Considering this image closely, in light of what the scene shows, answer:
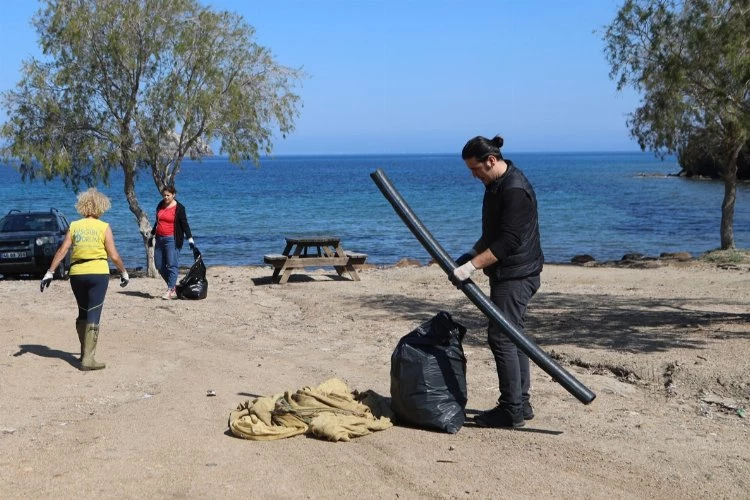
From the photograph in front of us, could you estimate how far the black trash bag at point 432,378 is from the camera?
21.5 ft

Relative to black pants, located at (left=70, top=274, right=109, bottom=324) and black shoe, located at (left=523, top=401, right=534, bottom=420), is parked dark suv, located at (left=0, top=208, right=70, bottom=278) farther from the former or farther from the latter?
black shoe, located at (left=523, top=401, right=534, bottom=420)

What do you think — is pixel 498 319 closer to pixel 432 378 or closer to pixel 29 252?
pixel 432 378

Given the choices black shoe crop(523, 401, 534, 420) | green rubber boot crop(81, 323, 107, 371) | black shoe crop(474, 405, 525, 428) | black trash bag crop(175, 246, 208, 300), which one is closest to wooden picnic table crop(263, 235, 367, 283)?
black trash bag crop(175, 246, 208, 300)

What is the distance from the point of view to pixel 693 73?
44.3ft

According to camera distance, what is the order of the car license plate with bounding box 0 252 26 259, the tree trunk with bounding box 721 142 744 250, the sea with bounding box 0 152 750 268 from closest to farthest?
the car license plate with bounding box 0 252 26 259 → the tree trunk with bounding box 721 142 744 250 → the sea with bounding box 0 152 750 268

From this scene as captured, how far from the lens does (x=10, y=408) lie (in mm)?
7367

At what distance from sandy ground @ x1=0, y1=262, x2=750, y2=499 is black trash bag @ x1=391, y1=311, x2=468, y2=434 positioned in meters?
0.13

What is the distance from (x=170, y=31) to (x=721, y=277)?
38.4 ft

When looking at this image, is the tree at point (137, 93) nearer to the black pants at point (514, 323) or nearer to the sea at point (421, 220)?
the sea at point (421, 220)

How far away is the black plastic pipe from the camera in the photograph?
6.29 m

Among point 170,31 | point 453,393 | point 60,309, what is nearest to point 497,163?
point 453,393

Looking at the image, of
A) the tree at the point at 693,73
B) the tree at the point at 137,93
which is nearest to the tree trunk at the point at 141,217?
the tree at the point at 137,93

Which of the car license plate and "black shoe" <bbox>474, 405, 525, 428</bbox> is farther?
the car license plate

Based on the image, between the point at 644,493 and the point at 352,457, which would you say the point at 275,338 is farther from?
the point at 644,493
